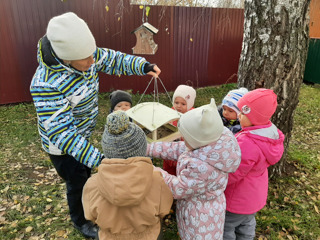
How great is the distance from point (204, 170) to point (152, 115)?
772 millimetres

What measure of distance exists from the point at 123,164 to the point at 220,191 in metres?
0.84

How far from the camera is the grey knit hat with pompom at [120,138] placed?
1.39 m

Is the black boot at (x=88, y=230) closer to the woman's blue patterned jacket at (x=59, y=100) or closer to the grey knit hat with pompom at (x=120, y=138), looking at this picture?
the woman's blue patterned jacket at (x=59, y=100)

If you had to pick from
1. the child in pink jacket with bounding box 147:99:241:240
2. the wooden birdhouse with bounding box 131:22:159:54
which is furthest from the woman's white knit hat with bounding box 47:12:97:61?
the wooden birdhouse with bounding box 131:22:159:54

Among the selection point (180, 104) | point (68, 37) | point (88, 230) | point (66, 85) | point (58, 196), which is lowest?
point (58, 196)

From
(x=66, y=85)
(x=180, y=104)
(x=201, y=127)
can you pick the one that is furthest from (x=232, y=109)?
(x=66, y=85)

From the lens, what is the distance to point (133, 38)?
7.35m

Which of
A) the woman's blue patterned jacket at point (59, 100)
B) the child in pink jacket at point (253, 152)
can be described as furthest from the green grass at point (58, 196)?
the woman's blue patterned jacket at point (59, 100)

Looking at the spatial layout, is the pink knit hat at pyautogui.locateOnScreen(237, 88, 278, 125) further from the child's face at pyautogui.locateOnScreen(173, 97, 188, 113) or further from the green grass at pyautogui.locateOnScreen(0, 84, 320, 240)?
the green grass at pyautogui.locateOnScreen(0, 84, 320, 240)

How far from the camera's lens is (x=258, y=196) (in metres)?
2.10

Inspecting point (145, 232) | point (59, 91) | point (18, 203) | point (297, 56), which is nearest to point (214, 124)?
point (145, 232)

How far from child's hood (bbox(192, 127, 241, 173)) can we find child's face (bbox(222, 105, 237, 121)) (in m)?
0.95

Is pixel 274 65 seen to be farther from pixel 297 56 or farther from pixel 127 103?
pixel 127 103

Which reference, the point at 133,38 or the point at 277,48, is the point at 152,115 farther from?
the point at 133,38
